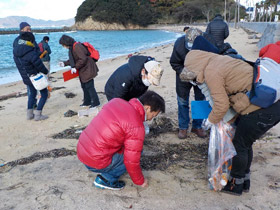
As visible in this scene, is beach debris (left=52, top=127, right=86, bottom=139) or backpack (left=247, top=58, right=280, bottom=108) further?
beach debris (left=52, top=127, right=86, bottom=139)

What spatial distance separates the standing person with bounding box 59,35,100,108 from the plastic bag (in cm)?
313

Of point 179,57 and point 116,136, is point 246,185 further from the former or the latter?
point 179,57

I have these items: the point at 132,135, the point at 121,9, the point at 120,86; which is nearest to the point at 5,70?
the point at 120,86

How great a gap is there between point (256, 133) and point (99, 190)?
1.57m

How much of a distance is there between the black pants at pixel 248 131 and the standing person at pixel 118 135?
2.36ft

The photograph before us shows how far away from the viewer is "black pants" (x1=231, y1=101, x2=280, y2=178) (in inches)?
73.0

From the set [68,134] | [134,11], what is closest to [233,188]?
[68,134]

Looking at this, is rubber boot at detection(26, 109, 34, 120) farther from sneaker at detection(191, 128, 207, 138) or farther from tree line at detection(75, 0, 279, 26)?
tree line at detection(75, 0, 279, 26)

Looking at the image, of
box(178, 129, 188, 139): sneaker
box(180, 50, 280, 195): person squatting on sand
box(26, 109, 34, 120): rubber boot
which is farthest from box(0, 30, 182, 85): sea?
box(180, 50, 280, 195): person squatting on sand

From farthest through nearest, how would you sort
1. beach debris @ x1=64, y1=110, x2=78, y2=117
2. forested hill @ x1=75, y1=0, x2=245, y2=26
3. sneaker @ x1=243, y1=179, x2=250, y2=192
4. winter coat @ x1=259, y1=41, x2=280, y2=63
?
forested hill @ x1=75, y1=0, x2=245, y2=26, beach debris @ x1=64, y1=110, x2=78, y2=117, winter coat @ x1=259, y1=41, x2=280, y2=63, sneaker @ x1=243, y1=179, x2=250, y2=192

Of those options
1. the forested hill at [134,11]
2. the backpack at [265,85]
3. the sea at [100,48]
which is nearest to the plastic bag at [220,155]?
the backpack at [265,85]

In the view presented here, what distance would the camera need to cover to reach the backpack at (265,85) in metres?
1.73

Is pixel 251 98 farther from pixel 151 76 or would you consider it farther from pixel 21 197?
pixel 21 197

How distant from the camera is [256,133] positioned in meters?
1.94
